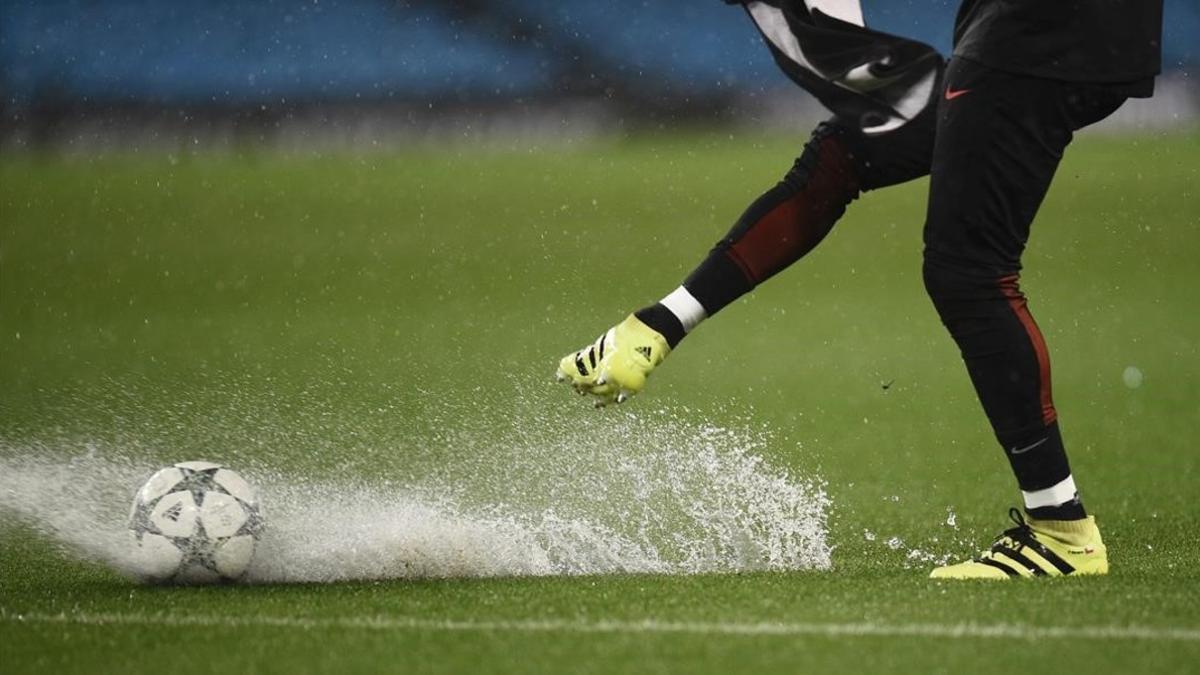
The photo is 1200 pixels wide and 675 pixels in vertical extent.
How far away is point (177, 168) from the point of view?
22.6m

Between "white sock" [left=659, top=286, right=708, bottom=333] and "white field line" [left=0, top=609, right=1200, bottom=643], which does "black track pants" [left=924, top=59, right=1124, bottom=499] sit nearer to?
"white sock" [left=659, top=286, right=708, bottom=333]

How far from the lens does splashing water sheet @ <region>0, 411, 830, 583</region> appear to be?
15.0 feet

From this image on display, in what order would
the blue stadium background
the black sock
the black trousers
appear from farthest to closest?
the blue stadium background < the black sock < the black trousers

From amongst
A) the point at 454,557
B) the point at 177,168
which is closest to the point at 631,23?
the point at 177,168

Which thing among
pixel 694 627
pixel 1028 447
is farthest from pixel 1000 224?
pixel 694 627

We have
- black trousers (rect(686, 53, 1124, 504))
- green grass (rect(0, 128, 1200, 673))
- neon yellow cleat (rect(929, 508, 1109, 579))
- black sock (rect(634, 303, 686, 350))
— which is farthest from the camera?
black sock (rect(634, 303, 686, 350))

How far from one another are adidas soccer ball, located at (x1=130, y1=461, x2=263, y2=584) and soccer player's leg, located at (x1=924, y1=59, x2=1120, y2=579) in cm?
177

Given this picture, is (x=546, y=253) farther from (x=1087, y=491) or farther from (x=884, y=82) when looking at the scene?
(x=884, y=82)

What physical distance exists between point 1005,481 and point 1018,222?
2.40 metres

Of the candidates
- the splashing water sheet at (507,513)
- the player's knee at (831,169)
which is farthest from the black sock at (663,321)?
the splashing water sheet at (507,513)

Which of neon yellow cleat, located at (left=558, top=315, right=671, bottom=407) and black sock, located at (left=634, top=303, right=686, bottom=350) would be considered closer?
neon yellow cleat, located at (left=558, top=315, right=671, bottom=407)

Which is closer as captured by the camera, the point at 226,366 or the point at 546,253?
the point at 226,366

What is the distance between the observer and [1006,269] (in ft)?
13.7

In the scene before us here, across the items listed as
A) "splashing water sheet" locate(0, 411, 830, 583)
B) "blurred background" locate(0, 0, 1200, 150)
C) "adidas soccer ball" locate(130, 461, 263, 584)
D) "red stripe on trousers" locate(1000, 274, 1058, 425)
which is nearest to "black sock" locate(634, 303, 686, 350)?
"splashing water sheet" locate(0, 411, 830, 583)
